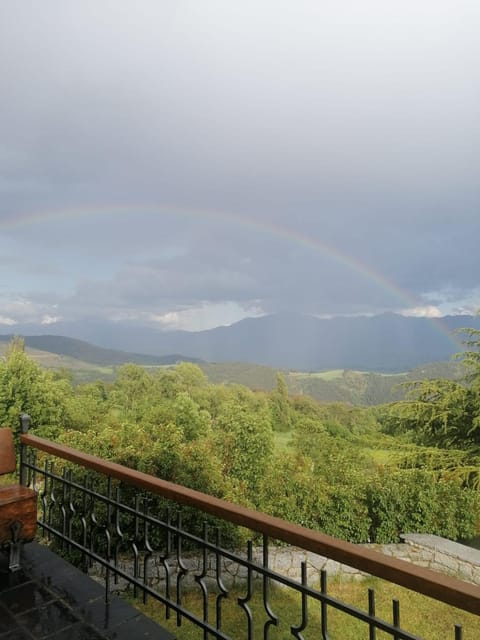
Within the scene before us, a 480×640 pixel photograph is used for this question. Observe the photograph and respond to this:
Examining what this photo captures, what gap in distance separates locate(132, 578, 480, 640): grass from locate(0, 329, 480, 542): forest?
9.40 feet

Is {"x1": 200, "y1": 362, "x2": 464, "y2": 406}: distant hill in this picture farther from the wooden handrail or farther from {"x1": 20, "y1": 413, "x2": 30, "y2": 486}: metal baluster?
the wooden handrail

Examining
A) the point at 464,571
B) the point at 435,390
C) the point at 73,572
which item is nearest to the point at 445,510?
the point at 464,571

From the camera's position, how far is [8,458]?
299 centimetres

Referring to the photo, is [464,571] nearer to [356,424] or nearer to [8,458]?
[8,458]

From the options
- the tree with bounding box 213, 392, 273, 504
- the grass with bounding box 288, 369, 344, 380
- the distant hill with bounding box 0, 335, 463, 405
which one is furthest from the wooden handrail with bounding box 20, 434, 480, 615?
the grass with bounding box 288, 369, 344, 380

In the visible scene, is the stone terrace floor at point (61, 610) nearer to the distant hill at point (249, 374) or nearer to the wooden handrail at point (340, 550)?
the wooden handrail at point (340, 550)

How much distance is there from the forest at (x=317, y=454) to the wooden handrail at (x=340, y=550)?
28.5 feet

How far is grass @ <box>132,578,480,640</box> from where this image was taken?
21.1 feet

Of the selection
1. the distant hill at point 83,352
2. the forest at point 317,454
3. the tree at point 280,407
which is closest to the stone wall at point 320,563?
the forest at point 317,454

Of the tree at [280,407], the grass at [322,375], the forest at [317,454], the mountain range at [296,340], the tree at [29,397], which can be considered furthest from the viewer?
the mountain range at [296,340]

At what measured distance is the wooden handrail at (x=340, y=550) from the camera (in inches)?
46.0

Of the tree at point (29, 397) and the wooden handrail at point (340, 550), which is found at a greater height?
the wooden handrail at point (340, 550)

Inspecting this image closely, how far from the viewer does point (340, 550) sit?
1.42 meters

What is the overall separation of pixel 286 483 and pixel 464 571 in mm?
4564
